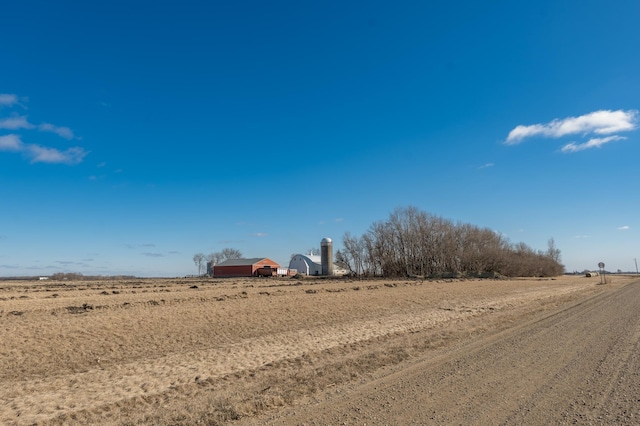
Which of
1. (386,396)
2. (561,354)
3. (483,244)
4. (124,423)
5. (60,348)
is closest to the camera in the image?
(124,423)

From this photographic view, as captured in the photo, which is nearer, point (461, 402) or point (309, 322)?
point (461, 402)

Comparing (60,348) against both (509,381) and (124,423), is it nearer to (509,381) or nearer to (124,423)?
(124,423)

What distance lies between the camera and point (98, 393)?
8789 millimetres

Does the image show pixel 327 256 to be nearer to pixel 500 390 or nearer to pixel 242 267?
pixel 242 267

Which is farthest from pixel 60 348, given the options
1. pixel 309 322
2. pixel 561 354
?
pixel 561 354

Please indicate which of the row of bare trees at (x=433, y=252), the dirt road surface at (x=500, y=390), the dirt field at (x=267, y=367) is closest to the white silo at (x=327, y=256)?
the row of bare trees at (x=433, y=252)

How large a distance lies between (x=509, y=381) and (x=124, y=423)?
7.32 m

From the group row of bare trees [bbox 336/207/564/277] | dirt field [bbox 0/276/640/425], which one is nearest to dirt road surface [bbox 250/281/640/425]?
dirt field [bbox 0/276/640/425]

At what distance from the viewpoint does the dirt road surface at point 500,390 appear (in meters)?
6.14

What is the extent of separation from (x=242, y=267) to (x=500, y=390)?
11232 centimetres

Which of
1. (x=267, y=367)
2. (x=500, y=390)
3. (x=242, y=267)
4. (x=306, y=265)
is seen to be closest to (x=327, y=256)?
(x=306, y=265)

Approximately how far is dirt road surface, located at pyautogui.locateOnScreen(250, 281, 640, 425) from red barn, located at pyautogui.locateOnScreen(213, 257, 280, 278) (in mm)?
105761

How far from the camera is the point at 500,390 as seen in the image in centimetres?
734

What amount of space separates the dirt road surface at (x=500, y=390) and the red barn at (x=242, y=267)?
10576 cm
